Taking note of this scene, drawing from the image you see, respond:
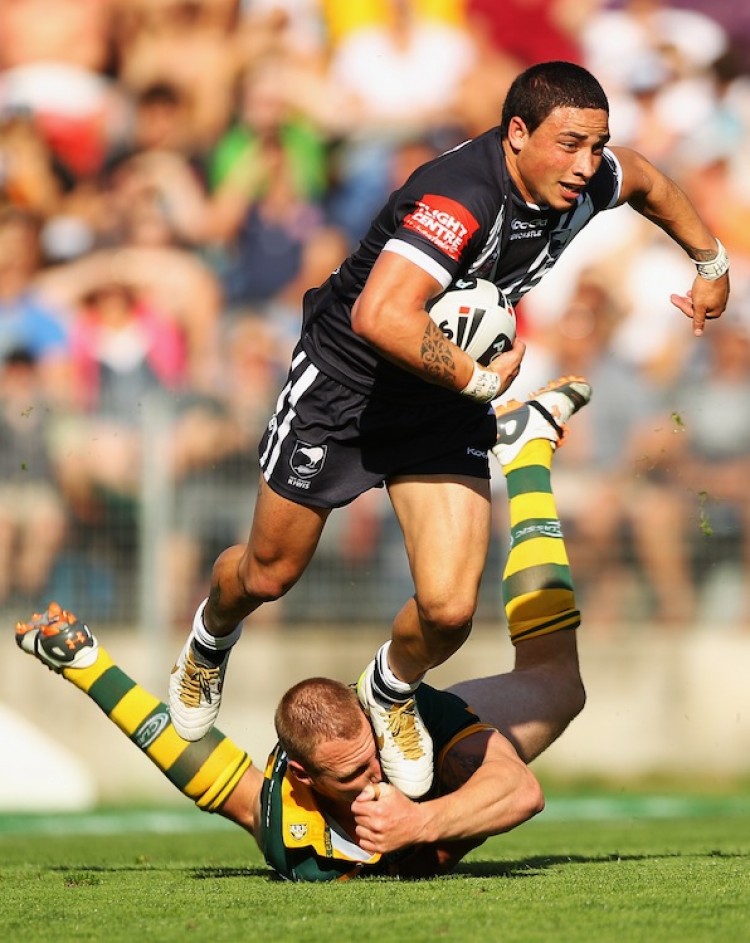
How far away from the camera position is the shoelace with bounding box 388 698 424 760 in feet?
19.0

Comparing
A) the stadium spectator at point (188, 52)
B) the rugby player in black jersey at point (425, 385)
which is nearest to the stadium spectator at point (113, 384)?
the stadium spectator at point (188, 52)

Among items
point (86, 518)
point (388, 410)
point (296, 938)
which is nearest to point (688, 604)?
point (86, 518)

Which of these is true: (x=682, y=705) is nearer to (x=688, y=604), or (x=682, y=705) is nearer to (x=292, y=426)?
(x=688, y=604)

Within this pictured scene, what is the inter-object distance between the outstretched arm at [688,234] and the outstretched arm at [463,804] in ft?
7.43

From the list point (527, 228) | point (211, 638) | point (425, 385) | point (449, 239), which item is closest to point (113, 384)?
point (211, 638)

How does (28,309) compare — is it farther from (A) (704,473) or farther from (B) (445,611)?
(B) (445,611)

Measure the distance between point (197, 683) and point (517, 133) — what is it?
2863 millimetres

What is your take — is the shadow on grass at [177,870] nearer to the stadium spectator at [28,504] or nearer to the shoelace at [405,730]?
the shoelace at [405,730]

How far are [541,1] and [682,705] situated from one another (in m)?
6.99

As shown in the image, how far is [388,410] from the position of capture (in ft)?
20.7

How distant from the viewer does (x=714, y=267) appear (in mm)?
7082

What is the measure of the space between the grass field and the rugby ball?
77.9 inches

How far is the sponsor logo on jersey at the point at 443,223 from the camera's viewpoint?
219 inches

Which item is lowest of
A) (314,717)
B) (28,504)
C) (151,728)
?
(28,504)
